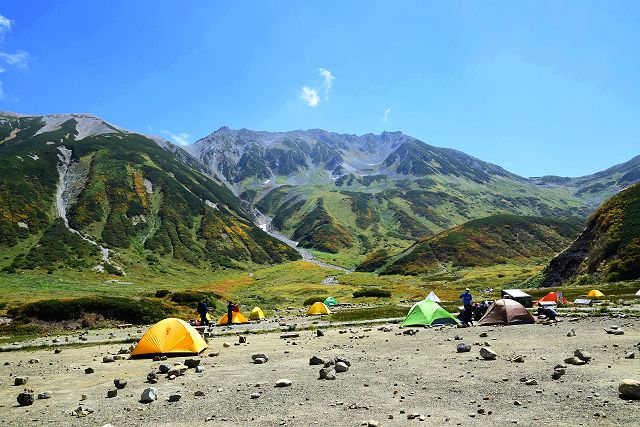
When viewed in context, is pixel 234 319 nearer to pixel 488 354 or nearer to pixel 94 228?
pixel 488 354

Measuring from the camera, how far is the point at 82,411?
1268 centimetres

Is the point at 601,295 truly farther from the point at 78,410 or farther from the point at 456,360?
the point at 78,410

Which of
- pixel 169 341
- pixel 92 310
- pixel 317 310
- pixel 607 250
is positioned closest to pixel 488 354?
pixel 169 341

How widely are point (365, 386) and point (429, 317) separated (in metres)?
19.7

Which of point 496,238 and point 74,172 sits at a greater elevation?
point 74,172

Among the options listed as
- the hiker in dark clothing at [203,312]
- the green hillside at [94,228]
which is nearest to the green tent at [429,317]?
the hiker in dark clothing at [203,312]

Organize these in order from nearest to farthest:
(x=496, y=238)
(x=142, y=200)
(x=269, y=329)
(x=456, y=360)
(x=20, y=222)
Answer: (x=456, y=360) → (x=269, y=329) → (x=20, y=222) → (x=496, y=238) → (x=142, y=200)

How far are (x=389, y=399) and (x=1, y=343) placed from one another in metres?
34.3

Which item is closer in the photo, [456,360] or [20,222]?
[456,360]

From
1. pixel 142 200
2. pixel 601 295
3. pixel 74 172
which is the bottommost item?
pixel 601 295

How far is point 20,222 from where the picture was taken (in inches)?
5330

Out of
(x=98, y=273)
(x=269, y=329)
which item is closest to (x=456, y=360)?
(x=269, y=329)

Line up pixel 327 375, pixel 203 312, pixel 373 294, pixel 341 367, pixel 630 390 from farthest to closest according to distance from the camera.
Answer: pixel 373 294, pixel 203 312, pixel 341 367, pixel 327 375, pixel 630 390

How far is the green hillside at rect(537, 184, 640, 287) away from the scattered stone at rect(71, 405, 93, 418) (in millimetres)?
73086
